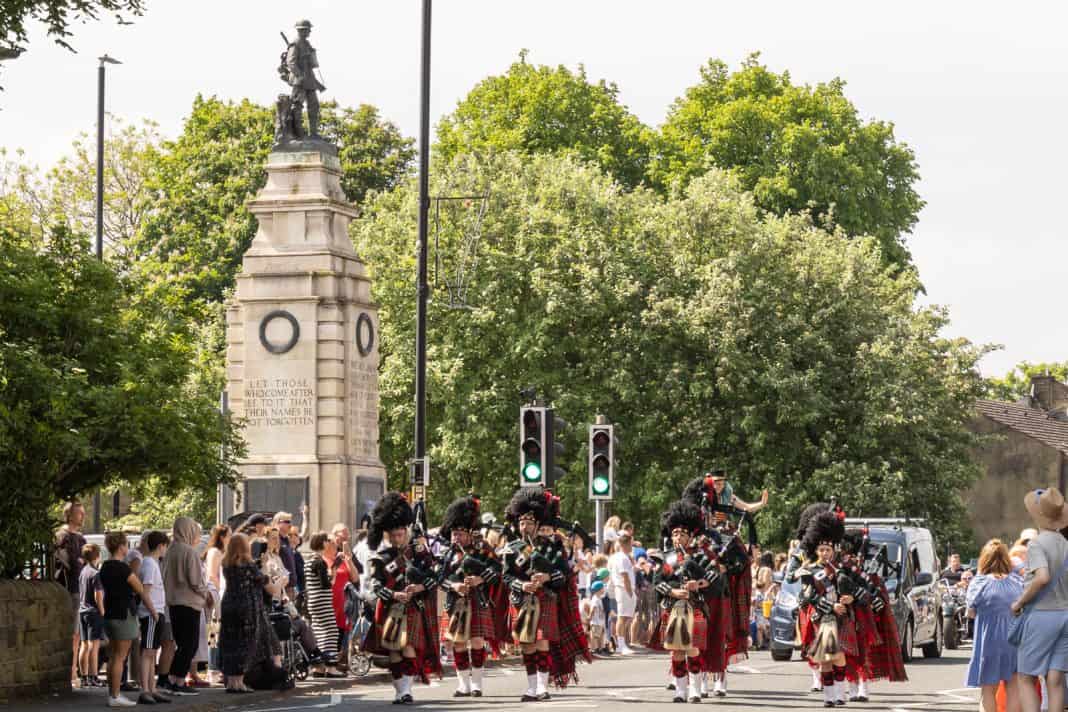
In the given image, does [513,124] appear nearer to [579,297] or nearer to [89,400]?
[579,297]

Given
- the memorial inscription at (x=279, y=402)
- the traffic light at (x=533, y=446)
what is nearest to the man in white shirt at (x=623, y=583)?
the traffic light at (x=533, y=446)

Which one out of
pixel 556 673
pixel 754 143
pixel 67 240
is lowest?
pixel 556 673

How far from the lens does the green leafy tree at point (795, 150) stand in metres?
60.9

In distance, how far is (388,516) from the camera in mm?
22281

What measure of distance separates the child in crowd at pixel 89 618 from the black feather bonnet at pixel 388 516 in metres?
2.71

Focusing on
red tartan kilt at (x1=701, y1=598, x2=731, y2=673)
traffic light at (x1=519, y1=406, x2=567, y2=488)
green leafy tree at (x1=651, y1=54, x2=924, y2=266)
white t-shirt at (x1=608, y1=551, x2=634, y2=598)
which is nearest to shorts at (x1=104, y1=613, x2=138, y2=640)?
red tartan kilt at (x1=701, y1=598, x2=731, y2=673)

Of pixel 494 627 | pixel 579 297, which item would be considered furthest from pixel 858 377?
pixel 494 627

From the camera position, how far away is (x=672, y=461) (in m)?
50.3

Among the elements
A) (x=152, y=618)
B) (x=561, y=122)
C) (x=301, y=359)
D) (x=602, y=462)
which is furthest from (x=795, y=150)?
(x=152, y=618)

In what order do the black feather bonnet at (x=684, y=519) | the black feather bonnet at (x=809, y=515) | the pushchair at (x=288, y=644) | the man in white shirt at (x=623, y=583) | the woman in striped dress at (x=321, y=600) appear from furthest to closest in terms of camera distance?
the man in white shirt at (x=623, y=583), the woman in striped dress at (x=321, y=600), the pushchair at (x=288, y=644), the black feather bonnet at (x=809, y=515), the black feather bonnet at (x=684, y=519)

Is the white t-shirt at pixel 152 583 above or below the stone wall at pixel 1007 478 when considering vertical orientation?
below

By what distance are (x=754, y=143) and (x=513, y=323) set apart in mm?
14221

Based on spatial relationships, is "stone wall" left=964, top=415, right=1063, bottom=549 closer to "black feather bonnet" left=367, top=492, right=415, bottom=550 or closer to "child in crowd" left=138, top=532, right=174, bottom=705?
"black feather bonnet" left=367, top=492, right=415, bottom=550

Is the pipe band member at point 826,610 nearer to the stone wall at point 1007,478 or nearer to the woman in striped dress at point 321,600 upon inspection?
the woman in striped dress at point 321,600
